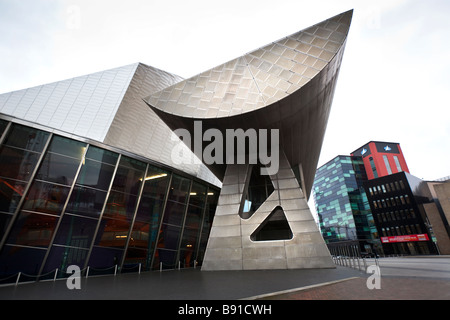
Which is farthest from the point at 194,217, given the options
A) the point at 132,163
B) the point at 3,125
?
the point at 3,125

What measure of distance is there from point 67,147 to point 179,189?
7.89 metres

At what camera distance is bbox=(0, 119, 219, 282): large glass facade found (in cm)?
1005

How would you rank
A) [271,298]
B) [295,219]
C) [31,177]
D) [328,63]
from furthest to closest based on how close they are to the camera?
1. [295,219]
2. [328,63]
3. [31,177]
4. [271,298]

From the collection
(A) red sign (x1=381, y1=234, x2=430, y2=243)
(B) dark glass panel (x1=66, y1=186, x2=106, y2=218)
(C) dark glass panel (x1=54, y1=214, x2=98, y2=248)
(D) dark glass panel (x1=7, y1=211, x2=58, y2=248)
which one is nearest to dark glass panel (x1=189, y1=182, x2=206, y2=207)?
(B) dark glass panel (x1=66, y1=186, x2=106, y2=218)

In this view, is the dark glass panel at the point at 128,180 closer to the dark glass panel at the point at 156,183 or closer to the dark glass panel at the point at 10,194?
the dark glass panel at the point at 156,183

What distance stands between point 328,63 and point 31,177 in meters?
17.1

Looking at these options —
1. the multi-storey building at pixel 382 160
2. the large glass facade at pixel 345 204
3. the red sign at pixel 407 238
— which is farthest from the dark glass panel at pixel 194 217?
the multi-storey building at pixel 382 160

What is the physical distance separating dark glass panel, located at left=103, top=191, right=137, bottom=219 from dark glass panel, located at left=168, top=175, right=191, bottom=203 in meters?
3.03

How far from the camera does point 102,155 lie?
43.3 ft

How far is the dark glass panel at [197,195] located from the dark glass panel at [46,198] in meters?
8.88

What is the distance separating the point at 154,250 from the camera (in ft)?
48.6

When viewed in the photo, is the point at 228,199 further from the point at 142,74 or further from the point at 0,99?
the point at 0,99
